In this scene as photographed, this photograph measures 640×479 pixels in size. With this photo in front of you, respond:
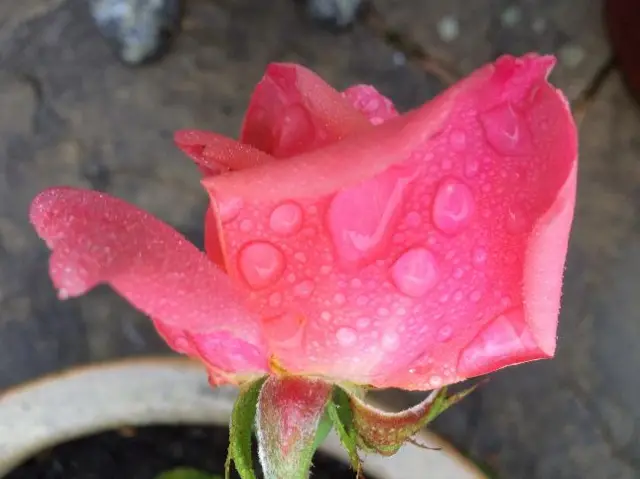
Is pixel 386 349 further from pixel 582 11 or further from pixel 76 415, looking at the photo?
pixel 582 11

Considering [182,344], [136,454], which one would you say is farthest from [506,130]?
[136,454]

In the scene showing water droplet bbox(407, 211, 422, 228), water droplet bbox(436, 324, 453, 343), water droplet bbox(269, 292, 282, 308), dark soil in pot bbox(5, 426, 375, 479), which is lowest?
dark soil in pot bbox(5, 426, 375, 479)

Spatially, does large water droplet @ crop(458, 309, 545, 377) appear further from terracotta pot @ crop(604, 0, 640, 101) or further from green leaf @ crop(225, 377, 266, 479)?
terracotta pot @ crop(604, 0, 640, 101)

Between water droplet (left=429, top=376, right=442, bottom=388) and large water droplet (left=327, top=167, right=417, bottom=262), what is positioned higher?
large water droplet (left=327, top=167, right=417, bottom=262)

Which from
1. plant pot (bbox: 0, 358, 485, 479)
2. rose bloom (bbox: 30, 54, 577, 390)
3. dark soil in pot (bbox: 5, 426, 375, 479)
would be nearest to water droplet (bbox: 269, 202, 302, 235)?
rose bloom (bbox: 30, 54, 577, 390)

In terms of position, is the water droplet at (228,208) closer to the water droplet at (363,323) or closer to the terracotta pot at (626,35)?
the water droplet at (363,323)

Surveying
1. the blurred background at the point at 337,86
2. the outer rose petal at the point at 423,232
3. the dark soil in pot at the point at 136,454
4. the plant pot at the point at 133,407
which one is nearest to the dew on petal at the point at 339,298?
the outer rose petal at the point at 423,232

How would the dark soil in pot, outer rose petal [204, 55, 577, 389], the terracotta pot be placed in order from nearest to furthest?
outer rose petal [204, 55, 577, 389] < the dark soil in pot < the terracotta pot
